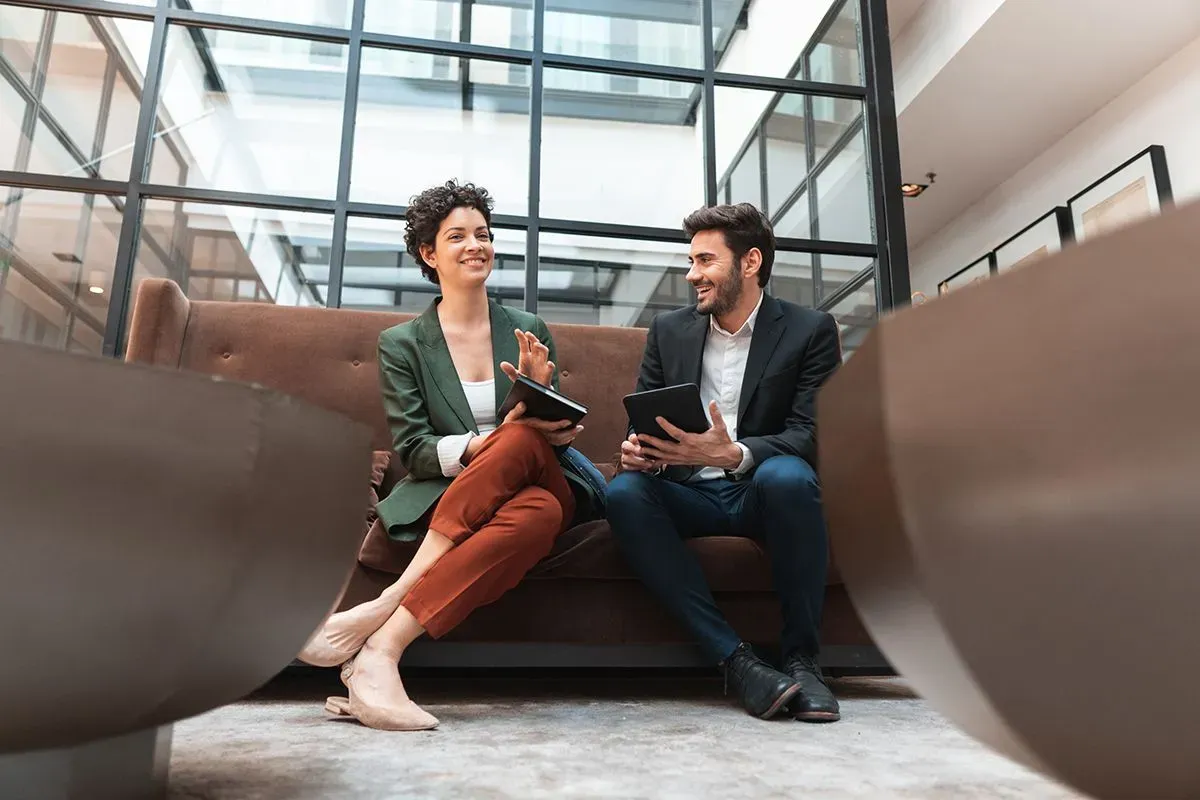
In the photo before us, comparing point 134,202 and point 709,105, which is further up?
point 709,105

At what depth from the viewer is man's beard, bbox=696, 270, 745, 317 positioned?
1.92 meters

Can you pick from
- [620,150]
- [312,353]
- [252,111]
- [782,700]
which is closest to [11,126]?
[252,111]

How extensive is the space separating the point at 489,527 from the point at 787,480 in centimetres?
57

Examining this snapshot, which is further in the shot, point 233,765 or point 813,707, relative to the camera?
point 813,707

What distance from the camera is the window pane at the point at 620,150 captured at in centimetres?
328

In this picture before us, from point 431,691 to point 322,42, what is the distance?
268cm

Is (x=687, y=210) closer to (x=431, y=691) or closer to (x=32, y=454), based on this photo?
(x=431, y=691)

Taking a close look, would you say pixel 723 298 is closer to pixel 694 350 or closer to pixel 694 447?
pixel 694 350

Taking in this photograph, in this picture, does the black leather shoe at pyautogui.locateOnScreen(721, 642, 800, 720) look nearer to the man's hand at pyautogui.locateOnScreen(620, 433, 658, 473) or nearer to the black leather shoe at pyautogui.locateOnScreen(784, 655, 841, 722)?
the black leather shoe at pyautogui.locateOnScreen(784, 655, 841, 722)

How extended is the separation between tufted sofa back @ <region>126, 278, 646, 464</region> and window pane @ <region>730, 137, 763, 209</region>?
1371mm

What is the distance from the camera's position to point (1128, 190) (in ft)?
17.0

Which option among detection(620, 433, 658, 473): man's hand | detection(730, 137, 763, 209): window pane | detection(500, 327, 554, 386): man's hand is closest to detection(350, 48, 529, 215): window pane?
detection(730, 137, 763, 209): window pane

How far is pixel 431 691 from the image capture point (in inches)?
68.1

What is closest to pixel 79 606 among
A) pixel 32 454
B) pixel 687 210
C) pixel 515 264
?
pixel 32 454
